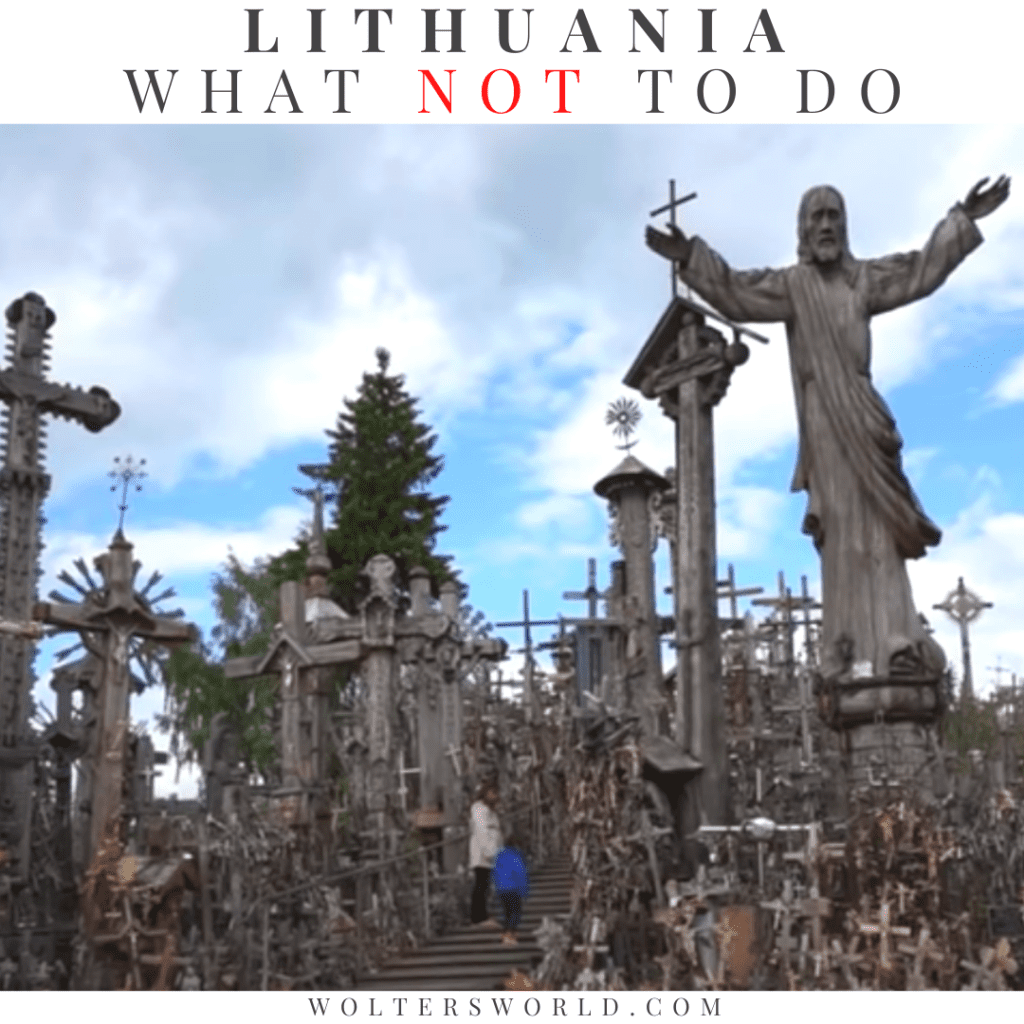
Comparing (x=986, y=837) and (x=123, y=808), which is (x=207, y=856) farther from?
(x=986, y=837)

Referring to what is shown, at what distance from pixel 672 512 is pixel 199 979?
44.0ft

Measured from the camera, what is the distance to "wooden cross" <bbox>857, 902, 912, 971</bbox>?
744cm

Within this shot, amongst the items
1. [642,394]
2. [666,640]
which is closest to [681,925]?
[642,394]

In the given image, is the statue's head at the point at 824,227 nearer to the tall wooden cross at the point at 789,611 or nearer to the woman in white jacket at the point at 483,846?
the woman in white jacket at the point at 483,846

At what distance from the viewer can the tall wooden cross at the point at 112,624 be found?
36.3 feet

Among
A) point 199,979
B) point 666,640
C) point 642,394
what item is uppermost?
point 642,394

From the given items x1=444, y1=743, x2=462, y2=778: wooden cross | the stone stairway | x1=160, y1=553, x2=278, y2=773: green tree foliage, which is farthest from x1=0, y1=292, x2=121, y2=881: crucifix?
x1=160, y1=553, x2=278, y2=773: green tree foliage

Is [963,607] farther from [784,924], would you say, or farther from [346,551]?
[784,924]

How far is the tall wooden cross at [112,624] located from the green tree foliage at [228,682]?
15596mm

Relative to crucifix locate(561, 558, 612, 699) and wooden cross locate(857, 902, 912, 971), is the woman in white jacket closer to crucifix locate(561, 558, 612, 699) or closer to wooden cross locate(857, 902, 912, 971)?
wooden cross locate(857, 902, 912, 971)

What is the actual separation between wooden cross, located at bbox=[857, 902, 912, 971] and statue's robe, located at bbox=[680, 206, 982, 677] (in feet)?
6.89

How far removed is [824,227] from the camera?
10109mm

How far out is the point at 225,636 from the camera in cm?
3133

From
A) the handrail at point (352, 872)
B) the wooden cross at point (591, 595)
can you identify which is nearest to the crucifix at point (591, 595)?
the wooden cross at point (591, 595)
